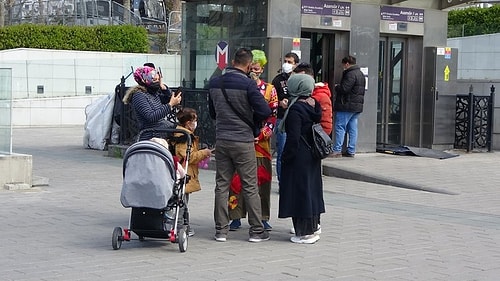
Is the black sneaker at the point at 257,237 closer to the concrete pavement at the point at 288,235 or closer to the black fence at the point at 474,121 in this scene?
the concrete pavement at the point at 288,235

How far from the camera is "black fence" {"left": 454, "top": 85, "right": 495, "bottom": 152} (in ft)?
58.6

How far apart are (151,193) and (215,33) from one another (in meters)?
8.27

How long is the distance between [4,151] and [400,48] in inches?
320

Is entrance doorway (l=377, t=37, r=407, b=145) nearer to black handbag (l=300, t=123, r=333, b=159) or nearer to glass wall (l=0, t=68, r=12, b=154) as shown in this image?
glass wall (l=0, t=68, r=12, b=154)

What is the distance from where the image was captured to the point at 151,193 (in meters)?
8.60

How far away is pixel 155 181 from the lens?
855 centimetres

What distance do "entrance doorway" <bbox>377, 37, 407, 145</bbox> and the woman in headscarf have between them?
8.15 metres

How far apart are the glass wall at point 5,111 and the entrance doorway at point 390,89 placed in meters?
7.15

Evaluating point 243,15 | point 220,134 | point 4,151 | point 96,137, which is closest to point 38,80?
point 96,137

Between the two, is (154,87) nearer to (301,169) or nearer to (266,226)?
(301,169)

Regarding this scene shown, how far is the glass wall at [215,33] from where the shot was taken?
618 inches

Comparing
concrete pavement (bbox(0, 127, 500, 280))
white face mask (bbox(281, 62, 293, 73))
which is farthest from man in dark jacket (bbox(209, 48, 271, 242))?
white face mask (bbox(281, 62, 293, 73))

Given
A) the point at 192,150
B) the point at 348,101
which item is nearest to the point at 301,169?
the point at 192,150

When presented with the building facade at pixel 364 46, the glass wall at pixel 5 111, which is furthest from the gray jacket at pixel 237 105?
the building facade at pixel 364 46
